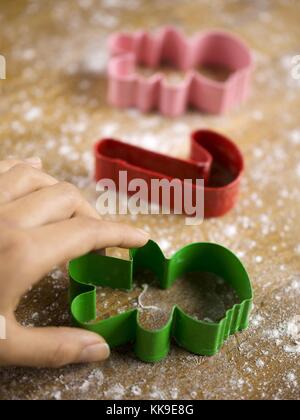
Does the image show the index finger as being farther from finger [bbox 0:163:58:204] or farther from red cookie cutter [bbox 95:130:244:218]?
red cookie cutter [bbox 95:130:244:218]

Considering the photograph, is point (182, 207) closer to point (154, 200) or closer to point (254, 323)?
point (154, 200)

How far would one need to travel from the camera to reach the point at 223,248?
0.94 m

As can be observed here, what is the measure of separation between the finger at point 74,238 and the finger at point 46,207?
3 cm

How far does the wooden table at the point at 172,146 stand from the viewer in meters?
0.84

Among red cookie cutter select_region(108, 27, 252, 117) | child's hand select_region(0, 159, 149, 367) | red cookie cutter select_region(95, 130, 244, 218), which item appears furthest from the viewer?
red cookie cutter select_region(108, 27, 252, 117)

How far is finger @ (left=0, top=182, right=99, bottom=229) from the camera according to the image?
0.81m

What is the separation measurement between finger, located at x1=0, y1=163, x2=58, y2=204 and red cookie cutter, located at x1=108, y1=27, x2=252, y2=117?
44 centimetres

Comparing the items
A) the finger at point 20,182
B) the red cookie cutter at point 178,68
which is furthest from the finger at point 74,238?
the red cookie cutter at point 178,68

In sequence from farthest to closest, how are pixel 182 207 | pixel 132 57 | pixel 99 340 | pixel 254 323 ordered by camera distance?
1. pixel 132 57
2. pixel 182 207
3. pixel 254 323
4. pixel 99 340

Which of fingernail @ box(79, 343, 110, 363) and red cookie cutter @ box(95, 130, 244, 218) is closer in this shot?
fingernail @ box(79, 343, 110, 363)

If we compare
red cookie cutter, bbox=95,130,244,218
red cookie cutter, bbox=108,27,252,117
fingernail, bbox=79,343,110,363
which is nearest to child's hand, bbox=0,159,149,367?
fingernail, bbox=79,343,110,363
